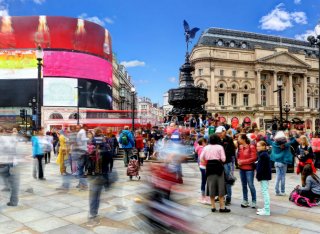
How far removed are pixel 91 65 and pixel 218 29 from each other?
103 feet

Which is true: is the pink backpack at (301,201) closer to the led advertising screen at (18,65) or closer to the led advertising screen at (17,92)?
the led advertising screen at (17,92)

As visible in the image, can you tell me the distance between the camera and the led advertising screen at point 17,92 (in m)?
58.2

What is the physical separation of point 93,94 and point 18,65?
15505 millimetres

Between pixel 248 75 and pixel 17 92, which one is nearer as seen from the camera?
pixel 17 92

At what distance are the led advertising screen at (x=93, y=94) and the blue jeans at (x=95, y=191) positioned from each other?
186ft

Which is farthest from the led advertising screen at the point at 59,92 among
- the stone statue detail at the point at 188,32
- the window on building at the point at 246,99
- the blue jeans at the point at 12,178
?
the blue jeans at the point at 12,178

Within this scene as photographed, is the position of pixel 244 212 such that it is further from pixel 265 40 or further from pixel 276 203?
pixel 265 40

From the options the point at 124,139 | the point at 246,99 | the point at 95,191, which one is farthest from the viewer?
the point at 246,99

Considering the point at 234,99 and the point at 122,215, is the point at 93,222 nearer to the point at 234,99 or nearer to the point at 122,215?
the point at 122,215

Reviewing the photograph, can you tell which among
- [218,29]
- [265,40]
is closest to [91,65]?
[218,29]

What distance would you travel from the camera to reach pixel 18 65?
5925 cm

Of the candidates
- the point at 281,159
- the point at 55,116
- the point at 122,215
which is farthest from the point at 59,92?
the point at 122,215

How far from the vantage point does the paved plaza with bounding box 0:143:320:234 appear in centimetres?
542

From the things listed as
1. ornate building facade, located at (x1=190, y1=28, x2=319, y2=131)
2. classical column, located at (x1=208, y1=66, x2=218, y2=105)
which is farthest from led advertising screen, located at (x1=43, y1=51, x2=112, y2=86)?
classical column, located at (x1=208, y1=66, x2=218, y2=105)
